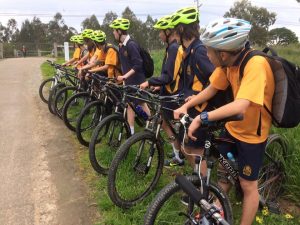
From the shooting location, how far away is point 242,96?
2.93 m

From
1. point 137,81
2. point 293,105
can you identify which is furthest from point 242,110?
point 137,81

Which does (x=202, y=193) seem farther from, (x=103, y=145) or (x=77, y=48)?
(x=77, y=48)

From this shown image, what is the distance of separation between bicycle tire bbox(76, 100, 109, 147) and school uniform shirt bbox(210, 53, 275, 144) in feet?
10.4

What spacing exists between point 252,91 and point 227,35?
489 mm

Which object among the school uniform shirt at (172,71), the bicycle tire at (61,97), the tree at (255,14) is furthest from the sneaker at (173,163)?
the tree at (255,14)

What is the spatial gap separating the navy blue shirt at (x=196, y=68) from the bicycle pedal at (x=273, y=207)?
1498mm

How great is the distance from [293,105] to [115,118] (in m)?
2.88

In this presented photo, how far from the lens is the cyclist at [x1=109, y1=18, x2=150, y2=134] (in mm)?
6305

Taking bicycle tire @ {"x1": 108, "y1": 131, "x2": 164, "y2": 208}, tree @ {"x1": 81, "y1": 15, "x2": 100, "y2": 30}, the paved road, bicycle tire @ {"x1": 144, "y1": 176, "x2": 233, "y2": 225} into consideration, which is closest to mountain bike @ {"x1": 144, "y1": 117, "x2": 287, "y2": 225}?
bicycle tire @ {"x1": 144, "y1": 176, "x2": 233, "y2": 225}

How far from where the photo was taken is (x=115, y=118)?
5480mm

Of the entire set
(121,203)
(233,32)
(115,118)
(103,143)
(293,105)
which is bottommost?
(121,203)

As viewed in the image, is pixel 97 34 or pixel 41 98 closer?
pixel 97 34

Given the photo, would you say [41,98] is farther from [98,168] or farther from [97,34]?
[98,168]

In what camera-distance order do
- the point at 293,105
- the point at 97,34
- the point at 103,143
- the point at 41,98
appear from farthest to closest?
the point at 41,98 < the point at 97,34 < the point at 103,143 < the point at 293,105
